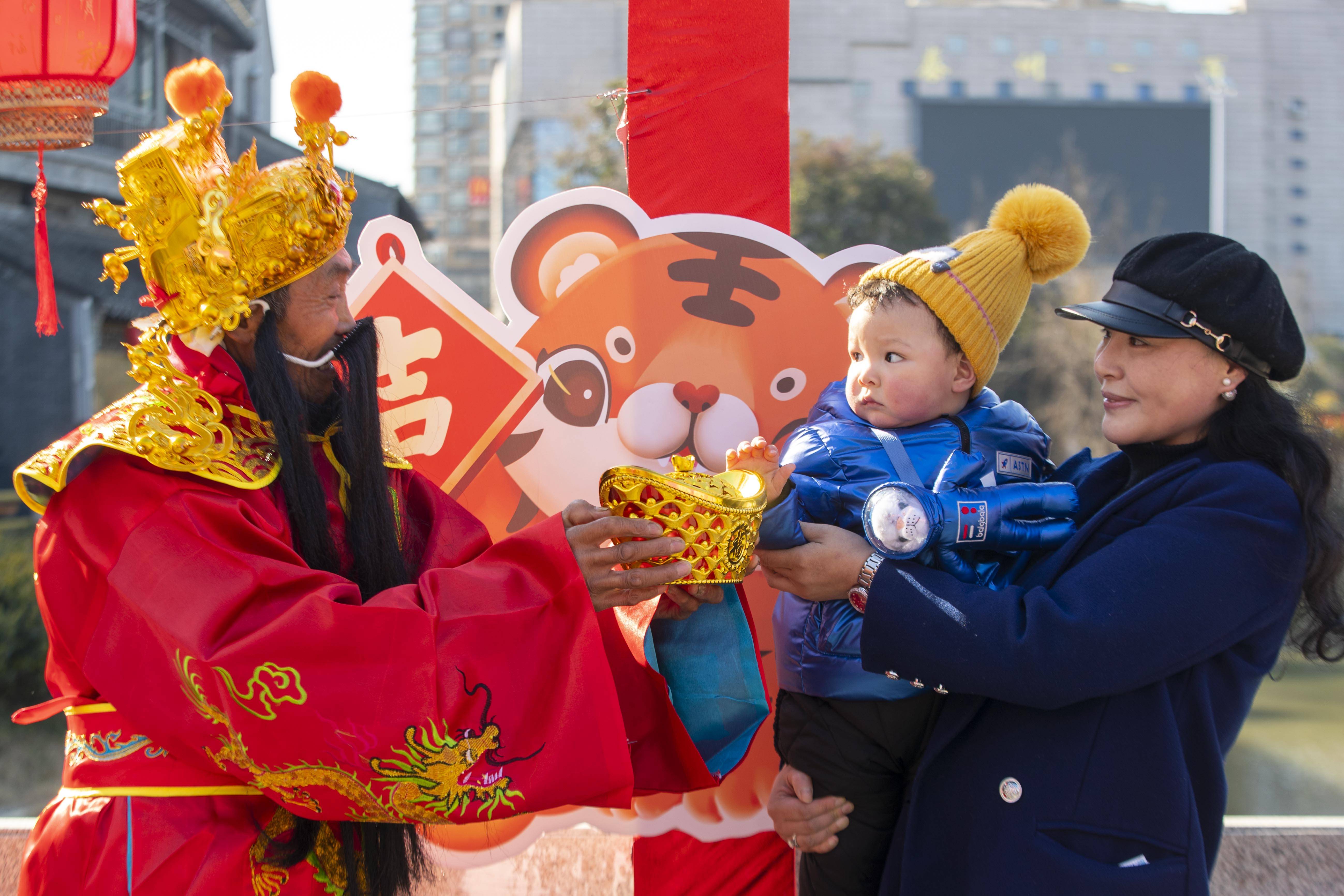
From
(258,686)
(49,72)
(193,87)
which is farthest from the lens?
(49,72)

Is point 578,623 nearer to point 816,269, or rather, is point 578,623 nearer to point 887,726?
point 887,726

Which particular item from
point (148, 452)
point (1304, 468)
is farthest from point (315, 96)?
point (1304, 468)

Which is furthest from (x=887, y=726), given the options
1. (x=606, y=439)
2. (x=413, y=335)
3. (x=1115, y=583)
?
(x=413, y=335)

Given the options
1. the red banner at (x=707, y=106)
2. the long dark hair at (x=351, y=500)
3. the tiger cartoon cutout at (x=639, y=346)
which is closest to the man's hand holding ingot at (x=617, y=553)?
the long dark hair at (x=351, y=500)

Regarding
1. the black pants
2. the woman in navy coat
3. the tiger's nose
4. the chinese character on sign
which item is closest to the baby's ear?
the woman in navy coat

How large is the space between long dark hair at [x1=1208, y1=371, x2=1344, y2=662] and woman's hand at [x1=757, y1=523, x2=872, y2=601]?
1.83 feet

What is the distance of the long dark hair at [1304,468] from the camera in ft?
4.90

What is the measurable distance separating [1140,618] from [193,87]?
1605mm

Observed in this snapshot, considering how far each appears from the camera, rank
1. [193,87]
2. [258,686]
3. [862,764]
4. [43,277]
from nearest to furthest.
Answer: [258,686] → [193,87] → [862,764] → [43,277]

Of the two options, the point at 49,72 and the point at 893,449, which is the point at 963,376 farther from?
the point at 49,72

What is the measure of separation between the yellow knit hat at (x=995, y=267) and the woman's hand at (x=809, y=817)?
28.9 inches

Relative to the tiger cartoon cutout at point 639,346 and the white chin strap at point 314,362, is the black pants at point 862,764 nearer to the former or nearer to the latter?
the tiger cartoon cutout at point 639,346

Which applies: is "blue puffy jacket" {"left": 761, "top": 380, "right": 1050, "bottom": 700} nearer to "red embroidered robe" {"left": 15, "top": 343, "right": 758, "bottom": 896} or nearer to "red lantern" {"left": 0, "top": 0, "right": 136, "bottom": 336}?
"red embroidered robe" {"left": 15, "top": 343, "right": 758, "bottom": 896}

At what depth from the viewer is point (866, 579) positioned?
1.58 meters
